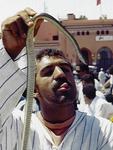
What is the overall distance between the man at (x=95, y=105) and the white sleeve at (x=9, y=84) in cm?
401

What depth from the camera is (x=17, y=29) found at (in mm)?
1702

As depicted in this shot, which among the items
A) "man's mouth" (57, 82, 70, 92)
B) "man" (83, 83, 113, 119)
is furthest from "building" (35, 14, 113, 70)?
"man's mouth" (57, 82, 70, 92)

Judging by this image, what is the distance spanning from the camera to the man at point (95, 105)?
598 centimetres

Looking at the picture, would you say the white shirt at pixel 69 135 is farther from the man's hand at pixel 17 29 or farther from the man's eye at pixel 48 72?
the man's hand at pixel 17 29

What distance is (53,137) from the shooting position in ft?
8.19

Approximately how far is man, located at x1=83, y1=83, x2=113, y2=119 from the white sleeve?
13.2 feet

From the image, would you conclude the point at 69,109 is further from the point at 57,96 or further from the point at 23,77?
the point at 23,77

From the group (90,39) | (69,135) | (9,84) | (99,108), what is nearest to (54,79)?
(69,135)

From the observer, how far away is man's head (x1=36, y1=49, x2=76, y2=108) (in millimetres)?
2383

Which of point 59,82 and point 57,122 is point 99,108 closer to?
point 57,122

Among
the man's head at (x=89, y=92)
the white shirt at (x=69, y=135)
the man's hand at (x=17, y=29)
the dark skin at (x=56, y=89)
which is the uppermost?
the man's hand at (x=17, y=29)

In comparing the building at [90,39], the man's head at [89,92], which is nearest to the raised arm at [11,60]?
the man's head at [89,92]

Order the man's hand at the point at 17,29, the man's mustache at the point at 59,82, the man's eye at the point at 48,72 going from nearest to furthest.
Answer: the man's hand at the point at 17,29, the man's mustache at the point at 59,82, the man's eye at the point at 48,72

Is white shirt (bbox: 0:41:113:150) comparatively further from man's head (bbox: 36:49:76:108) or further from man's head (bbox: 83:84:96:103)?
man's head (bbox: 83:84:96:103)
